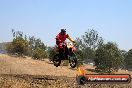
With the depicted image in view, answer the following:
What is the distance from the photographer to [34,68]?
78.8 meters

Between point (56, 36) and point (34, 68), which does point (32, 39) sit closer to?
point (34, 68)

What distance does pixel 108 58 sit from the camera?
96125 millimetres

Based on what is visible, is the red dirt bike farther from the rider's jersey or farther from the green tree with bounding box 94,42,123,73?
the green tree with bounding box 94,42,123,73

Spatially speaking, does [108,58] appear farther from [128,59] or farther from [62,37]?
[62,37]

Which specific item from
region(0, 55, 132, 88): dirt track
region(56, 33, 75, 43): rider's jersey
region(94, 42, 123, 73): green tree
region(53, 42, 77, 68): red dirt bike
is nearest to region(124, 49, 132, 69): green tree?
region(94, 42, 123, 73): green tree

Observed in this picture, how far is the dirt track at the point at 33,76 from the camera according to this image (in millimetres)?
53656

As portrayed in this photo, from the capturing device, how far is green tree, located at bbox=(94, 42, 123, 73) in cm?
9472

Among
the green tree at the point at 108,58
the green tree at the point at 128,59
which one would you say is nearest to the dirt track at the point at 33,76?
the green tree at the point at 108,58

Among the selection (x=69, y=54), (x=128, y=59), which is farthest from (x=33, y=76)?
(x=128, y=59)

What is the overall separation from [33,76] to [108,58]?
4034cm

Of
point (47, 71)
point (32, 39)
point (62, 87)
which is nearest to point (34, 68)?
point (47, 71)

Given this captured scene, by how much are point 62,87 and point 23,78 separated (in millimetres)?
6901

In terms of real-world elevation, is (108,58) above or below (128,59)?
below

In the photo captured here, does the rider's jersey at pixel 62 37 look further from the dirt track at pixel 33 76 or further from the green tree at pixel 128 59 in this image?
the green tree at pixel 128 59
